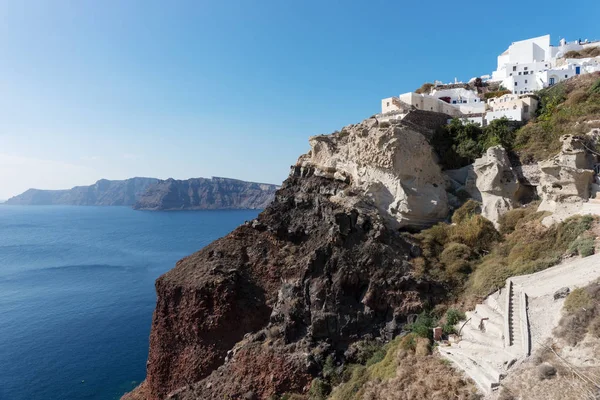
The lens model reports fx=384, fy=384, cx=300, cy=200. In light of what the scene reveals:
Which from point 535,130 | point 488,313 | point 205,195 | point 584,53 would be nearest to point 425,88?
point 584,53

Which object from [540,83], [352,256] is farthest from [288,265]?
[540,83]

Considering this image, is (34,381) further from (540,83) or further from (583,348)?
(540,83)

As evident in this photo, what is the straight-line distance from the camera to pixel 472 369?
953 centimetres

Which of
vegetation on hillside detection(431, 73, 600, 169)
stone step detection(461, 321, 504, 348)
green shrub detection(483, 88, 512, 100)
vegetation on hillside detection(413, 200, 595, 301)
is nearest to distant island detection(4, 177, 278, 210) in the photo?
green shrub detection(483, 88, 512, 100)

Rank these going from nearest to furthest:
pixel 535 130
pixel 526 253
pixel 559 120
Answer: pixel 526 253 < pixel 559 120 < pixel 535 130

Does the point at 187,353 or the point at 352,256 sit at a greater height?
the point at 352,256

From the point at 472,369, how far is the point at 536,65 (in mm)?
35684

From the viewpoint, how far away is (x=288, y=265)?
65.1 feet

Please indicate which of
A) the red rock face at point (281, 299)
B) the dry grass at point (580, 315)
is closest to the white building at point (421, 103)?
the red rock face at point (281, 299)

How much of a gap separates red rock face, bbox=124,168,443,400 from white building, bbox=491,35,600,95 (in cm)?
2234

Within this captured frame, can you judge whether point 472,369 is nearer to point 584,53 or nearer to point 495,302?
point 495,302

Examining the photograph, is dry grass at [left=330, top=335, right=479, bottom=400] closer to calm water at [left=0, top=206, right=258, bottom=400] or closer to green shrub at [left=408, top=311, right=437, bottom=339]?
green shrub at [left=408, top=311, right=437, bottom=339]

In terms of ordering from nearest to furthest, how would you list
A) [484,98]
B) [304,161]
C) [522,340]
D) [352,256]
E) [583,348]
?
[583,348], [522,340], [352,256], [304,161], [484,98]

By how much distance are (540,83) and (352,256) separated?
26079 millimetres
